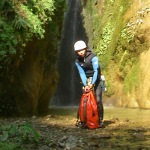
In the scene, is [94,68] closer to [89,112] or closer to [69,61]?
[89,112]

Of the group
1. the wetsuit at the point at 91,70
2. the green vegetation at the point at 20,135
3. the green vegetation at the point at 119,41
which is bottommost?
the green vegetation at the point at 20,135

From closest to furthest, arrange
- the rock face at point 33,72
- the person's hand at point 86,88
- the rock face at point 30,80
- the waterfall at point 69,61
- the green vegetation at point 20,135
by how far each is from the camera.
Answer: the green vegetation at point 20,135 < the person's hand at point 86,88 < the rock face at point 30,80 < the rock face at point 33,72 < the waterfall at point 69,61

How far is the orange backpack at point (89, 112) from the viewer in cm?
793

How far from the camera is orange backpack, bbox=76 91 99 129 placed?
793 cm

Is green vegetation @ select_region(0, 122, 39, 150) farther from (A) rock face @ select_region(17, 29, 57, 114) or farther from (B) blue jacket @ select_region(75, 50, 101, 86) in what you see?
(A) rock face @ select_region(17, 29, 57, 114)

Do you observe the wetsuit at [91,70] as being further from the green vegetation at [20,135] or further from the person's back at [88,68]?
the green vegetation at [20,135]

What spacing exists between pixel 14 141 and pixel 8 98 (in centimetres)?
564

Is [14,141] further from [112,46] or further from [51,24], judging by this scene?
[112,46]

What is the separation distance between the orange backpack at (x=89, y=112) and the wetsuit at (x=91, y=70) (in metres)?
0.24

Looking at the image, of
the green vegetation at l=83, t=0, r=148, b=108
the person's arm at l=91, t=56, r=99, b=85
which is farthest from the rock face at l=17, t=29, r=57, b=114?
the green vegetation at l=83, t=0, r=148, b=108

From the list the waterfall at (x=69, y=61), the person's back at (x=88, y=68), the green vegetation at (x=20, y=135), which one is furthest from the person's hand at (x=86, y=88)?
the waterfall at (x=69, y=61)

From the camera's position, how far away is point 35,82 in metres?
13.0

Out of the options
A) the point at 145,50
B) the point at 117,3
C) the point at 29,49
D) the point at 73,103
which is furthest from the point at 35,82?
the point at 117,3

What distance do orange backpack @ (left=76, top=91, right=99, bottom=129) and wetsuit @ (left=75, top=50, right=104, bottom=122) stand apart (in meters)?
0.24
